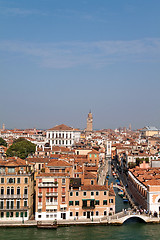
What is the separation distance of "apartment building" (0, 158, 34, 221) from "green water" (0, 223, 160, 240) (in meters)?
1.66

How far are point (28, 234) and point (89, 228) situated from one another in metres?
5.06

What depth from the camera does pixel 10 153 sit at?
223 ft

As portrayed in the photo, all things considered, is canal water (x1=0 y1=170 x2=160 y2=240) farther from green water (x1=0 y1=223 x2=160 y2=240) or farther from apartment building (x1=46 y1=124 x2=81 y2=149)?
apartment building (x1=46 y1=124 x2=81 y2=149)

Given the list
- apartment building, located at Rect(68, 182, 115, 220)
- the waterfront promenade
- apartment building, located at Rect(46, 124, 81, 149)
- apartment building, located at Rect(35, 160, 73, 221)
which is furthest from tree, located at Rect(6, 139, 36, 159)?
apartment building, located at Rect(46, 124, 81, 149)

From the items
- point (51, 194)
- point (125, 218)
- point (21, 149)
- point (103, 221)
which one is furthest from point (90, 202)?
point (21, 149)

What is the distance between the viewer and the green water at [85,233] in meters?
29.0

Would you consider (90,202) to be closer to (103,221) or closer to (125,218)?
(103,221)

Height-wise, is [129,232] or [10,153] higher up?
[10,153]

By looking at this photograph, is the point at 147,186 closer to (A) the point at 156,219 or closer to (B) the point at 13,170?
(A) the point at 156,219

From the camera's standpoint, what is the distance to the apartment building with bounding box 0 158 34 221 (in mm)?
31922

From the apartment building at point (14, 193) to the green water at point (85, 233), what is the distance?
5.46 ft

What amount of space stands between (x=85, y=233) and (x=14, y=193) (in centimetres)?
720

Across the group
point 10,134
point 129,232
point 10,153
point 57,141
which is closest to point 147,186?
point 129,232

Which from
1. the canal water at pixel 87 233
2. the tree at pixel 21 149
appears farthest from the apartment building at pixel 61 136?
the canal water at pixel 87 233
